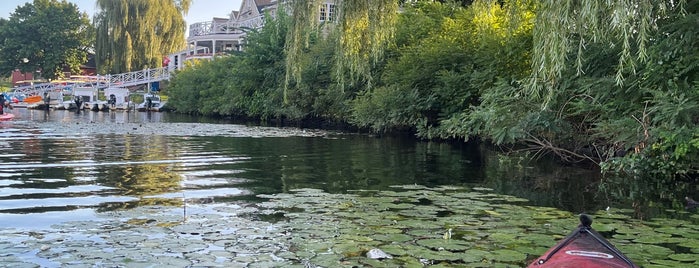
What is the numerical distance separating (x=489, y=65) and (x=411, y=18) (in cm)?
732

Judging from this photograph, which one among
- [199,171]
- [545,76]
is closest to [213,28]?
[199,171]

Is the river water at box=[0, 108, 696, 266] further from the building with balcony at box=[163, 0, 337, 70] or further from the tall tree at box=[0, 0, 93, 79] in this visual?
the tall tree at box=[0, 0, 93, 79]

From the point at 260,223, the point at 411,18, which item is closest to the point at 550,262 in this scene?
the point at 260,223

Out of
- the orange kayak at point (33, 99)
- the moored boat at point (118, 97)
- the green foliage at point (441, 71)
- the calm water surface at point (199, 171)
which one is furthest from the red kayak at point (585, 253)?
the orange kayak at point (33, 99)

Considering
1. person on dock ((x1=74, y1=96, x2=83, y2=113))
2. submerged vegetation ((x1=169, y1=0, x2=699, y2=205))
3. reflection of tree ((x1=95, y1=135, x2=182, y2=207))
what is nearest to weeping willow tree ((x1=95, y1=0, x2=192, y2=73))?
person on dock ((x1=74, y1=96, x2=83, y2=113))

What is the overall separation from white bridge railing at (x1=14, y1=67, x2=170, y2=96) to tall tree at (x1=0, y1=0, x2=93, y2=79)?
1020 cm

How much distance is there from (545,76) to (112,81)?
5378cm

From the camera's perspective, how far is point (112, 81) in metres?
56.3

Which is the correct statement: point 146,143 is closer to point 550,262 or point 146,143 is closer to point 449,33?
point 449,33

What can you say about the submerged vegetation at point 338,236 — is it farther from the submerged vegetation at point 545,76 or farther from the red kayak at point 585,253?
the submerged vegetation at point 545,76

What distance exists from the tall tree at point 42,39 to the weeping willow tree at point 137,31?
1617cm

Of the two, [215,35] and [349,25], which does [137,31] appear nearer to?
[215,35]

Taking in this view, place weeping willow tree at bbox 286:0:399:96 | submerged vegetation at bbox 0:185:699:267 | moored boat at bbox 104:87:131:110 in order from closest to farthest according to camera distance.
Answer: submerged vegetation at bbox 0:185:699:267 → weeping willow tree at bbox 286:0:399:96 → moored boat at bbox 104:87:131:110

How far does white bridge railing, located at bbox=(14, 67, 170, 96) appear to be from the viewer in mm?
55000
